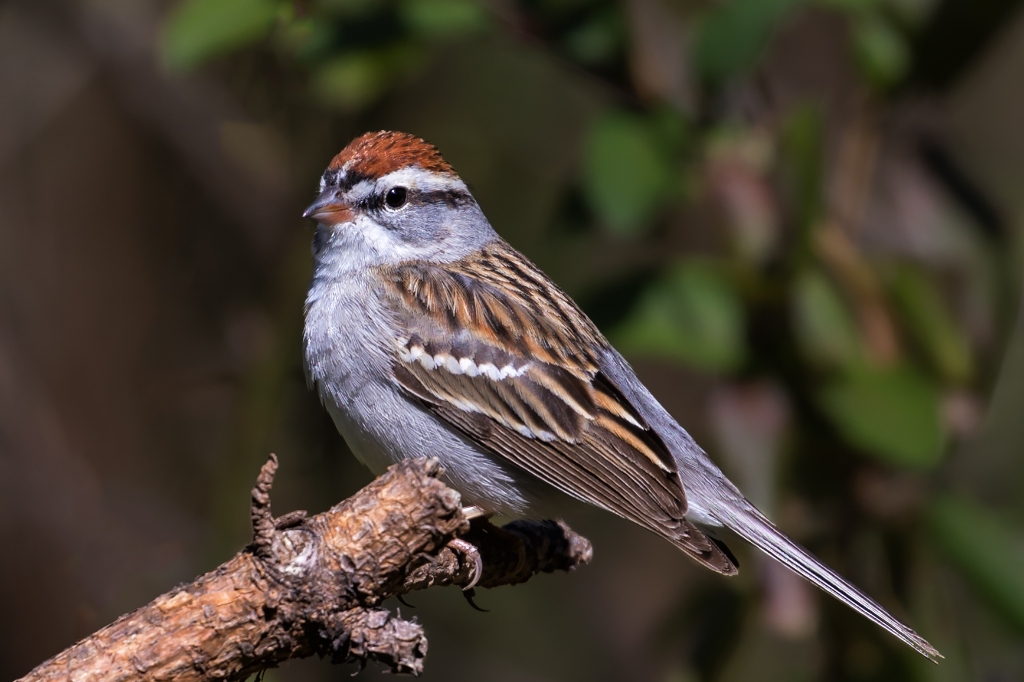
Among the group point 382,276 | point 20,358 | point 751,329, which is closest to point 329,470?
point 20,358

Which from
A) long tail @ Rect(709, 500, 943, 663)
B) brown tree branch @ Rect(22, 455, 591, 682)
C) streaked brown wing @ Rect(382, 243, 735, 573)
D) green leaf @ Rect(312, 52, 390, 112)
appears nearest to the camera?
brown tree branch @ Rect(22, 455, 591, 682)

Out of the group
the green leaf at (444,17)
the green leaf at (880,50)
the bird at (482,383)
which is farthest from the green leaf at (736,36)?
the bird at (482,383)

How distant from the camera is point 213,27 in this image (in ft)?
11.2

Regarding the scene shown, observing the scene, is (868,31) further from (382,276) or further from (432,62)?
(432,62)

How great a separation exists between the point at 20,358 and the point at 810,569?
13.4ft

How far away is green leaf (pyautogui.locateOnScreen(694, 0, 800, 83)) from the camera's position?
3.26 metres

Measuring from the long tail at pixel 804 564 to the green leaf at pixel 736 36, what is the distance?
126 cm

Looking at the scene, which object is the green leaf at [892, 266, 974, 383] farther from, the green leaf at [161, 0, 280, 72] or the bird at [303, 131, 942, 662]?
the green leaf at [161, 0, 280, 72]

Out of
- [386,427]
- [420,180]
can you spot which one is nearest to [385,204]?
[420,180]

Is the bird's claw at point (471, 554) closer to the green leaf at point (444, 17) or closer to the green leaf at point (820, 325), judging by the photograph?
the green leaf at point (820, 325)

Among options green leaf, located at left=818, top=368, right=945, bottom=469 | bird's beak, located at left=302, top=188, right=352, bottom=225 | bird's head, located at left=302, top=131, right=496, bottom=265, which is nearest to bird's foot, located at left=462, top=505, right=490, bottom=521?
bird's head, located at left=302, top=131, right=496, bottom=265

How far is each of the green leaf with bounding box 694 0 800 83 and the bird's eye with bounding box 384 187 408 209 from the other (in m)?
0.99

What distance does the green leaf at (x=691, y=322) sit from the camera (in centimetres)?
341

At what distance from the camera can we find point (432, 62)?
5637mm
